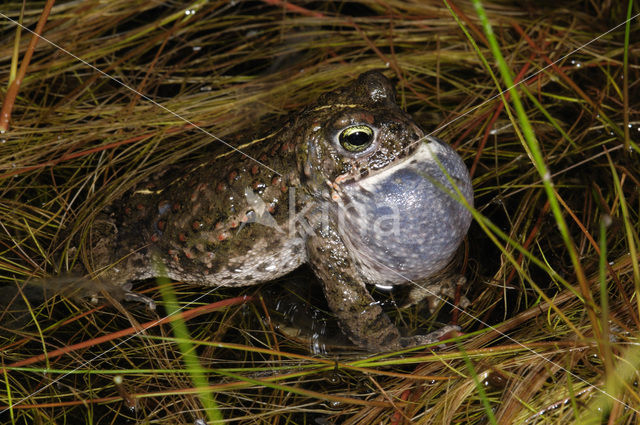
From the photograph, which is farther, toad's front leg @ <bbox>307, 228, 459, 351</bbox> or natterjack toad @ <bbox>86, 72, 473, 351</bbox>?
toad's front leg @ <bbox>307, 228, 459, 351</bbox>

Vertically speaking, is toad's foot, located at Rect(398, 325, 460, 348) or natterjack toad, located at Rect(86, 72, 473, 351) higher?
natterjack toad, located at Rect(86, 72, 473, 351)

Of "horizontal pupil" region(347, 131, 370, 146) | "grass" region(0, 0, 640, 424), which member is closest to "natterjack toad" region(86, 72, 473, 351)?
"horizontal pupil" region(347, 131, 370, 146)

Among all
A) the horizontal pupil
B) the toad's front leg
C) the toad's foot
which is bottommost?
the toad's foot

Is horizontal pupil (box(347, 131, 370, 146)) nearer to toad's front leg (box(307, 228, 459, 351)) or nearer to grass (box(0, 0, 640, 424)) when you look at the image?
toad's front leg (box(307, 228, 459, 351))

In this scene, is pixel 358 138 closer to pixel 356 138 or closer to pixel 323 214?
pixel 356 138

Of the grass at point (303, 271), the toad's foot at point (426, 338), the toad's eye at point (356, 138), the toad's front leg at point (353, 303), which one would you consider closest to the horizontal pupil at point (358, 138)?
the toad's eye at point (356, 138)

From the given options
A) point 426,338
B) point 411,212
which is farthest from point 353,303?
point 411,212

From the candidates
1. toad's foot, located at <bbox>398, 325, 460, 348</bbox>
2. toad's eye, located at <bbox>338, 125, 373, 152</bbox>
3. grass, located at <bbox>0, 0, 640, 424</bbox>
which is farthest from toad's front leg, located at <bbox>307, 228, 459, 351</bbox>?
toad's eye, located at <bbox>338, 125, 373, 152</bbox>
